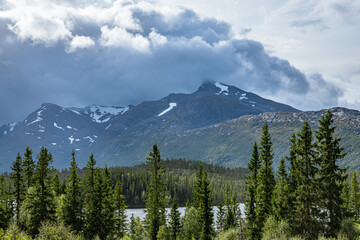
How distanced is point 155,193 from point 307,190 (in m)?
31.1

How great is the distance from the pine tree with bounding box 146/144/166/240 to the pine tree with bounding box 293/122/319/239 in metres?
27.7

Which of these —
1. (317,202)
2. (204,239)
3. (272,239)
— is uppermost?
(317,202)

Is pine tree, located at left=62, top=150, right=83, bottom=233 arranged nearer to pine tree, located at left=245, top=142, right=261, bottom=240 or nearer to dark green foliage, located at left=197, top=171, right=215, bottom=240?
dark green foliage, located at left=197, top=171, right=215, bottom=240

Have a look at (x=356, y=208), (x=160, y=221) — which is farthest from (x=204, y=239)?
(x=356, y=208)

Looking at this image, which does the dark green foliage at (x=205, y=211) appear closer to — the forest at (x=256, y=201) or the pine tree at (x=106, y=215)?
the forest at (x=256, y=201)

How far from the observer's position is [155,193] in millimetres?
72250

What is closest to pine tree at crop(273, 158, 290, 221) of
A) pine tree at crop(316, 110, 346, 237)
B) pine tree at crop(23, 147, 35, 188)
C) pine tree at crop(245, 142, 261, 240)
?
pine tree at crop(245, 142, 261, 240)

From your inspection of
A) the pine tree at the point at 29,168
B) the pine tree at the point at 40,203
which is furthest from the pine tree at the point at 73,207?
the pine tree at the point at 29,168

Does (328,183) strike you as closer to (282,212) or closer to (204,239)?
(282,212)

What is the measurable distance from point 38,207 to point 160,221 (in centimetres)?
2430

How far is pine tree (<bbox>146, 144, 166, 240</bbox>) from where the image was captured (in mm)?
72188

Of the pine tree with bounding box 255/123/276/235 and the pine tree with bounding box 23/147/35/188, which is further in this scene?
the pine tree with bounding box 23/147/35/188

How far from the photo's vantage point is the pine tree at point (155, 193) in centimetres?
7219

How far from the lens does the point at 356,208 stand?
303ft
